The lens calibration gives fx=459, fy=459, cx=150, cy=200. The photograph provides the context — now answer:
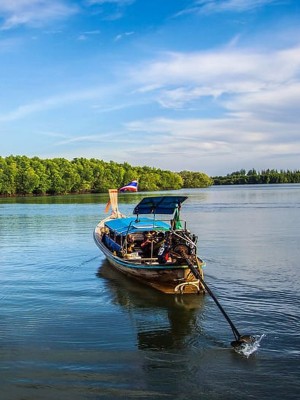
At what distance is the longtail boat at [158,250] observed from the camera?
1825cm

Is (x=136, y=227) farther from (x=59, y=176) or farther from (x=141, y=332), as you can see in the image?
(x=59, y=176)

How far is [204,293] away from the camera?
61.8 feet

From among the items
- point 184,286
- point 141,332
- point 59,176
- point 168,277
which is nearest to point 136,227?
point 168,277

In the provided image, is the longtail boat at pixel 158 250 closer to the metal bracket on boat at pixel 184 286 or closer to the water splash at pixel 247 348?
the metal bracket on boat at pixel 184 286

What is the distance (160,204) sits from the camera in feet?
73.6

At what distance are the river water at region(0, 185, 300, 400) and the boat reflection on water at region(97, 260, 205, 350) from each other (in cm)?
4

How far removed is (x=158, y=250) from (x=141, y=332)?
7.01m

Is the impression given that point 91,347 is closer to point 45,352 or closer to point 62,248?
point 45,352

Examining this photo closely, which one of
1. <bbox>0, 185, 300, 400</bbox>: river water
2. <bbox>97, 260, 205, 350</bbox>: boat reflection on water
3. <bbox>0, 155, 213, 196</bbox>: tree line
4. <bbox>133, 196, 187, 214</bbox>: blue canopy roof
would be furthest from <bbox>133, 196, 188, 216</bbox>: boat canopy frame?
<bbox>0, 155, 213, 196</bbox>: tree line

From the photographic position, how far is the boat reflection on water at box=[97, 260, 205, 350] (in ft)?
45.7

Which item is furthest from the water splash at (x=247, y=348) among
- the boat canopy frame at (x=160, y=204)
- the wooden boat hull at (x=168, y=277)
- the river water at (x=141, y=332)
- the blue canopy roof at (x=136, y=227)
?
the blue canopy roof at (x=136, y=227)

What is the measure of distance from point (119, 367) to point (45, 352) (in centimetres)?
237

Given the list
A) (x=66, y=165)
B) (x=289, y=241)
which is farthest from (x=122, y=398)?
(x=66, y=165)

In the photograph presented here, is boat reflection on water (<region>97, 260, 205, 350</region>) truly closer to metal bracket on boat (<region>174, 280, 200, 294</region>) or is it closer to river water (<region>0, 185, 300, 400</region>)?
river water (<region>0, 185, 300, 400</region>)
